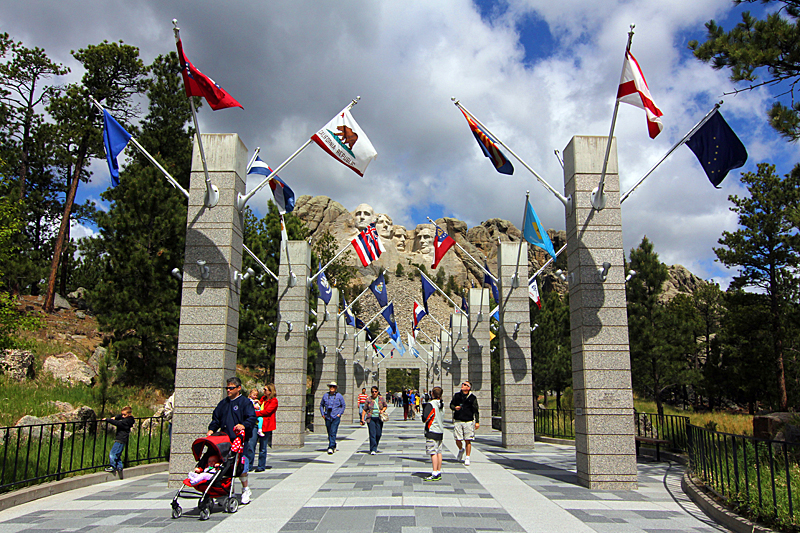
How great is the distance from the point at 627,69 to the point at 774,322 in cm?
2700

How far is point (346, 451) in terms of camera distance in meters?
16.0

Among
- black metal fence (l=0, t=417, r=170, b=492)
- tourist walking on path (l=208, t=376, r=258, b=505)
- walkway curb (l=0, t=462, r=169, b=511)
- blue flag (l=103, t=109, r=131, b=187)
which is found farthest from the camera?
blue flag (l=103, t=109, r=131, b=187)

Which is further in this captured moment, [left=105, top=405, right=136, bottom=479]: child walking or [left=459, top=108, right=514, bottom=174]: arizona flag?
[left=459, top=108, right=514, bottom=174]: arizona flag

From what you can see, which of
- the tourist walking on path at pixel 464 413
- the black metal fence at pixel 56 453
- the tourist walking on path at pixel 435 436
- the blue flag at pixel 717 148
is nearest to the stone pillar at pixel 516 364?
the tourist walking on path at pixel 464 413

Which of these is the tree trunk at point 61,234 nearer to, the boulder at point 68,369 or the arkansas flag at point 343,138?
the boulder at point 68,369

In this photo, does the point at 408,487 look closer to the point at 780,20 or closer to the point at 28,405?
the point at 780,20

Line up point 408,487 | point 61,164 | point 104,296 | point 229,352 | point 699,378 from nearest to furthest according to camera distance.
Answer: point 408,487
point 229,352
point 104,296
point 699,378
point 61,164

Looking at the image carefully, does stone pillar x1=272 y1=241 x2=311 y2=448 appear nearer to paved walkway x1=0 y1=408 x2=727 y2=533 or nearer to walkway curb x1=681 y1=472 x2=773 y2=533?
paved walkway x1=0 y1=408 x2=727 y2=533

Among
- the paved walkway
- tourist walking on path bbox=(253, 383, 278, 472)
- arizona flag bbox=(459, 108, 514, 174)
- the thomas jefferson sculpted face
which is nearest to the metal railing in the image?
the paved walkway

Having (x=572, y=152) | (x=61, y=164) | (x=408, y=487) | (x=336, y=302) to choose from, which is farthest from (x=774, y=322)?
(x=61, y=164)

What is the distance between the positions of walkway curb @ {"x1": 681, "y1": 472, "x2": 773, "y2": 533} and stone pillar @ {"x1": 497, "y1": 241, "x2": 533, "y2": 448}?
8389 mm

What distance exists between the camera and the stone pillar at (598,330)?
10.2 meters

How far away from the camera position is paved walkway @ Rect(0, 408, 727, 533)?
6723 mm

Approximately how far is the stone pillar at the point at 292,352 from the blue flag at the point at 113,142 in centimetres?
724
